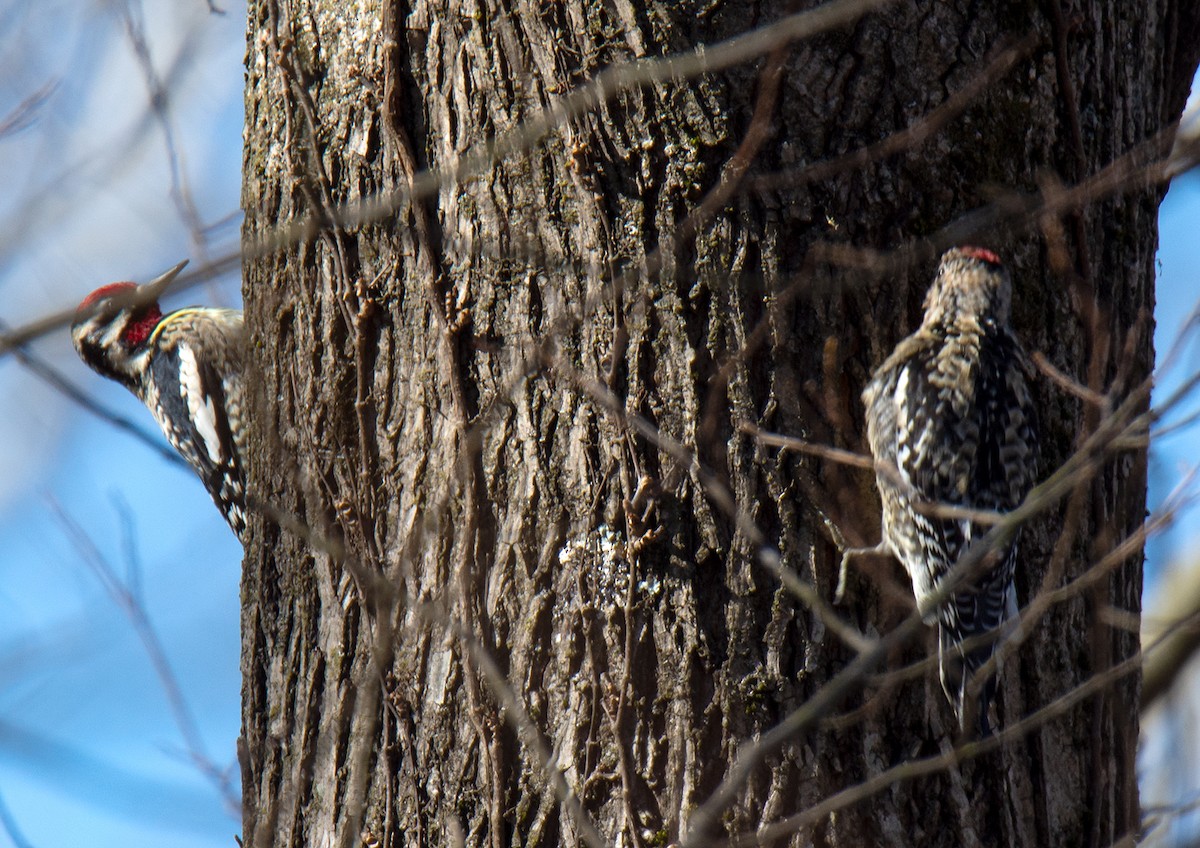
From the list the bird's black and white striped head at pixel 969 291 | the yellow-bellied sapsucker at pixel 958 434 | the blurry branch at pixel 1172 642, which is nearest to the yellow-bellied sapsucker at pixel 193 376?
the yellow-bellied sapsucker at pixel 958 434

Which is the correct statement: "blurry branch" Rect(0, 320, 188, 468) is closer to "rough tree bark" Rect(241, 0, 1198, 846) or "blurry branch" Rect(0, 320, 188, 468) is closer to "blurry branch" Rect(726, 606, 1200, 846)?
"rough tree bark" Rect(241, 0, 1198, 846)

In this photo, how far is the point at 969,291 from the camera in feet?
10.3

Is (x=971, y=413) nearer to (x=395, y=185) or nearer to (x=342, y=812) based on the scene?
(x=395, y=185)

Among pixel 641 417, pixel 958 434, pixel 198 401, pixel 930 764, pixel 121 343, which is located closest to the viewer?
pixel 930 764

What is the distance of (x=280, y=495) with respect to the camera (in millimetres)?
3100

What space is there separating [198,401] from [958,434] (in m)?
2.82

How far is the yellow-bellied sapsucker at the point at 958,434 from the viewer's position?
119 inches

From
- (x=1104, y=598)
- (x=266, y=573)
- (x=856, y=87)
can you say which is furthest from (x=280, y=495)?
(x=1104, y=598)

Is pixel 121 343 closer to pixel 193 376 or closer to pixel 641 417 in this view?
pixel 193 376

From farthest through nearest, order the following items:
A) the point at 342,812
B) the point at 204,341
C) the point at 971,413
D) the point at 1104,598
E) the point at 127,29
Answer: the point at 204,341 < the point at 127,29 < the point at 971,413 < the point at 1104,598 < the point at 342,812

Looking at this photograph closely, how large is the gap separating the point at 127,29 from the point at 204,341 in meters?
1.37

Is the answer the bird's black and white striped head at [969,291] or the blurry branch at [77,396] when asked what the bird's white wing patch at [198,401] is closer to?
the blurry branch at [77,396]

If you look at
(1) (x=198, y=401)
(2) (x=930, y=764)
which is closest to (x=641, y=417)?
(2) (x=930, y=764)

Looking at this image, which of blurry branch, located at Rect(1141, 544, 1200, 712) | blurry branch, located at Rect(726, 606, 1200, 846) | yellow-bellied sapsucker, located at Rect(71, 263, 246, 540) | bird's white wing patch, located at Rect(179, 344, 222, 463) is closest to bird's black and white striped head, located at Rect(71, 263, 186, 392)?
yellow-bellied sapsucker, located at Rect(71, 263, 246, 540)
